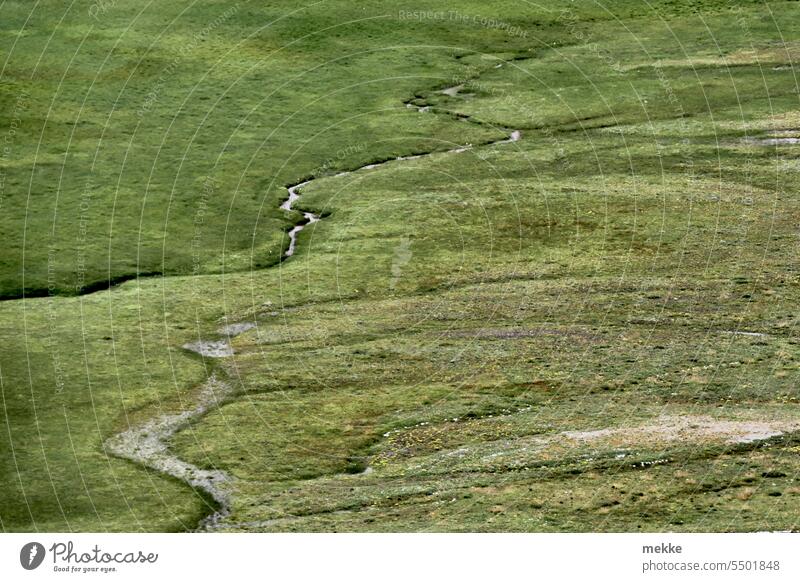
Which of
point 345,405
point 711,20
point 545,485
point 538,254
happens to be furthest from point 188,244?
point 711,20

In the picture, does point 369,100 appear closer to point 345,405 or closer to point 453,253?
point 453,253
